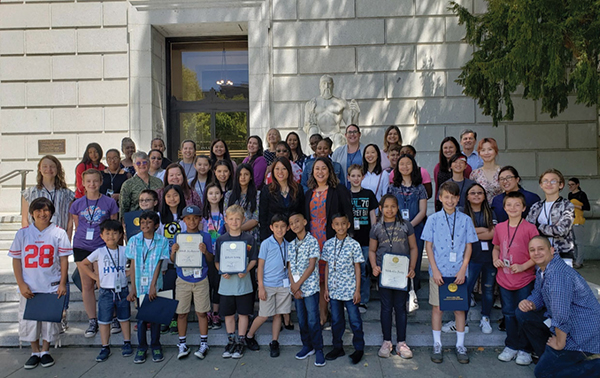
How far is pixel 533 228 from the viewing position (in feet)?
15.0

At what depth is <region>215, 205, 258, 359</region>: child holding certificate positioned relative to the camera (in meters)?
4.67

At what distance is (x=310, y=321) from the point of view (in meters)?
4.59

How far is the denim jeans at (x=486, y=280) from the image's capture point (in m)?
5.00

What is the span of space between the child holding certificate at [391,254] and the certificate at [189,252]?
76.0 inches

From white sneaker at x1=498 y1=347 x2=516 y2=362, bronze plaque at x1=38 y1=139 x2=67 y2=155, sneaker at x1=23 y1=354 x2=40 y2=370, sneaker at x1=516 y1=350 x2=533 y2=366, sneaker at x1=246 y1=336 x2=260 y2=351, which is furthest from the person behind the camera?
bronze plaque at x1=38 y1=139 x2=67 y2=155

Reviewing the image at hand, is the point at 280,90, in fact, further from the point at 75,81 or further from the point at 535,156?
the point at 535,156

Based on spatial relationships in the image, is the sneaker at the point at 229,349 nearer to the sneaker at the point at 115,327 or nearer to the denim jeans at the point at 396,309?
the sneaker at the point at 115,327

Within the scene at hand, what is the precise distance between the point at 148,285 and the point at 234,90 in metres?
Answer: 7.69

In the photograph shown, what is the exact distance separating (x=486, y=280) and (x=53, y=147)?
10234 mm

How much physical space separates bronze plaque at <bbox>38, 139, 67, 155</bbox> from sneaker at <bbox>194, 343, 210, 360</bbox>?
7.98 meters

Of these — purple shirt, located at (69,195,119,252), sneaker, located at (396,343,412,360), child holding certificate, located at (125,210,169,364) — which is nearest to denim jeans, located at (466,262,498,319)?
sneaker, located at (396,343,412,360)

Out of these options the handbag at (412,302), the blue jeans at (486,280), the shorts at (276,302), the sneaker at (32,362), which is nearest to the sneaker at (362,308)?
the handbag at (412,302)

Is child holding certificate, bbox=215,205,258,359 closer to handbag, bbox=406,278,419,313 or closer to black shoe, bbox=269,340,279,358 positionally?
black shoe, bbox=269,340,279,358

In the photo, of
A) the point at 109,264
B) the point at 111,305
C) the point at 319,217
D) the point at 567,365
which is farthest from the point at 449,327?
the point at 109,264
